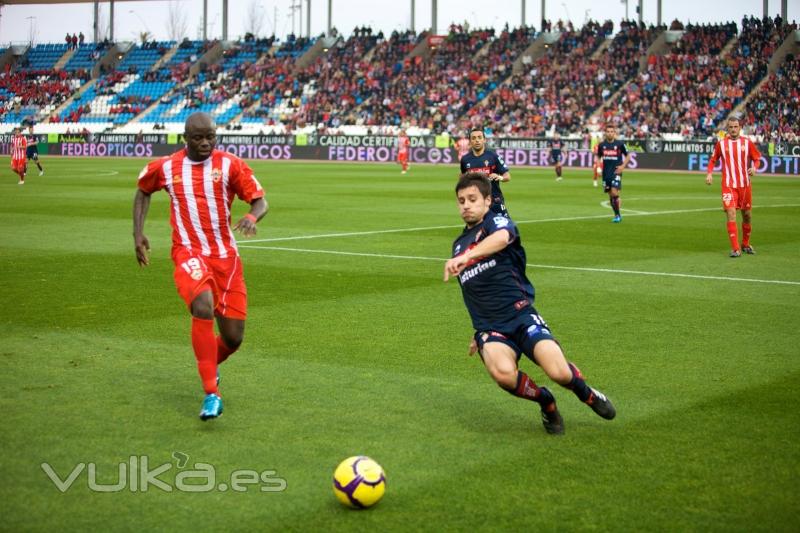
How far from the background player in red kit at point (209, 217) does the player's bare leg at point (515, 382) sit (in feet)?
5.88

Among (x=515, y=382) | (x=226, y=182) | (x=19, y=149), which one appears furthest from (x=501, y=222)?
(x=19, y=149)

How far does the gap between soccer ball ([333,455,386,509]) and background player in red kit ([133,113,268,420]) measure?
6.52ft

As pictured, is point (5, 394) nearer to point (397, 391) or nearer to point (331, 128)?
point (397, 391)

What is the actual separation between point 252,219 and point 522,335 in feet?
6.59

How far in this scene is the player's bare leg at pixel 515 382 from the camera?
6.43 meters

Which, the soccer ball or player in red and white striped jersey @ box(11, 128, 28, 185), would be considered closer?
the soccer ball

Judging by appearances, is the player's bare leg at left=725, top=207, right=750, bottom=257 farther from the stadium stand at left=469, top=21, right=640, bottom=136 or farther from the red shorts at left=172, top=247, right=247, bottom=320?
the stadium stand at left=469, top=21, right=640, bottom=136

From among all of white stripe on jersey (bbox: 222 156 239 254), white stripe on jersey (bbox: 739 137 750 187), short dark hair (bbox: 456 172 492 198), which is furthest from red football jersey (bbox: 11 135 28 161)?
short dark hair (bbox: 456 172 492 198)

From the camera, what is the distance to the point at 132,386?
7707mm

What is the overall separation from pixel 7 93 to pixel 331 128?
33.5 meters

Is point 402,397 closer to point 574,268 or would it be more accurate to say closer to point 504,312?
point 504,312

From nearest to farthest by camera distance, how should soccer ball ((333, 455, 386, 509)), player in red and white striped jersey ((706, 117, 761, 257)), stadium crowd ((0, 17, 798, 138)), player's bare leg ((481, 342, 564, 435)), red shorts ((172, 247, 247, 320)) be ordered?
soccer ball ((333, 455, 386, 509)) → player's bare leg ((481, 342, 564, 435)) → red shorts ((172, 247, 247, 320)) → player in red and white striped jersey ((706, 117, 761, 257)) → stadium crowd ((0, 17, 798, 138))

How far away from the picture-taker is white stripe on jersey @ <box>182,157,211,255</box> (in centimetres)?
716

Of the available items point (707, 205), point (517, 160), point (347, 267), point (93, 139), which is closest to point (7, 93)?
point (93, 139)
